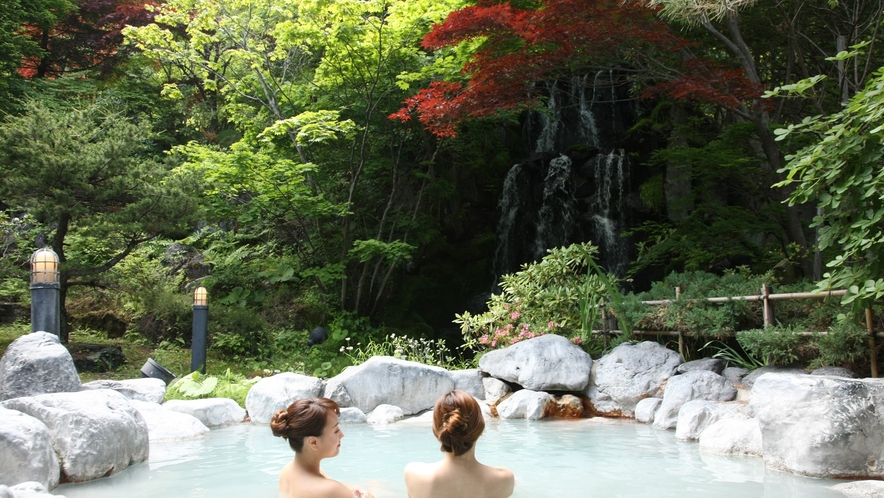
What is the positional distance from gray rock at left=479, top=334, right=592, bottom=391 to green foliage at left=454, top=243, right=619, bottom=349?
77 cm

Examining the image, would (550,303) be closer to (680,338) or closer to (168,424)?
(680,338)

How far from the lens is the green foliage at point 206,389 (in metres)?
8.16

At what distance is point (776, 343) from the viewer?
645cm

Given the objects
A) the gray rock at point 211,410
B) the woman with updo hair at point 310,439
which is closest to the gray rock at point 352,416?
the gray rock at point 211,410

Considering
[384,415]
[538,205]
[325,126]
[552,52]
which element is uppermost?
[552,52]

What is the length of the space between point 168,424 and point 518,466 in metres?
3.64

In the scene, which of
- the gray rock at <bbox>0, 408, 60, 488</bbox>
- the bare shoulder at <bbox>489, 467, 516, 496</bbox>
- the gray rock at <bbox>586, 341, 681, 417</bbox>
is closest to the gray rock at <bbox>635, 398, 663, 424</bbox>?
the gray rock at <bbox>586, 341, 681, 417</bbox>

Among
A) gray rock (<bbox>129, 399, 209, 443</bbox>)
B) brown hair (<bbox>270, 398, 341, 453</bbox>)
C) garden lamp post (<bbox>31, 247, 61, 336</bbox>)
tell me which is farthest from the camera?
garden lamp post (<bbox>31, 247, 61, 336</bbox>)

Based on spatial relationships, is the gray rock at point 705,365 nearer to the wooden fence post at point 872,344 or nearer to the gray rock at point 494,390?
the wooden fence post at point 872,344

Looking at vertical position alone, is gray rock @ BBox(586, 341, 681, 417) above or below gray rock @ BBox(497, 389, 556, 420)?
above

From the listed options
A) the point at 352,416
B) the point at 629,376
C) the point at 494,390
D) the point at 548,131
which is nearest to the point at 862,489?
the point at 629,376

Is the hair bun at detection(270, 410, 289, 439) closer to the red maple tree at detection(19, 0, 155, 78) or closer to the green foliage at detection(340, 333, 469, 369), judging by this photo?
the green foliage at detection(340, 333, 469, 369)

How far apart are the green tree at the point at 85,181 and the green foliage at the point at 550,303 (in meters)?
4.88

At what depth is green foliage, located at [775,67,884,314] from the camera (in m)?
4.42
